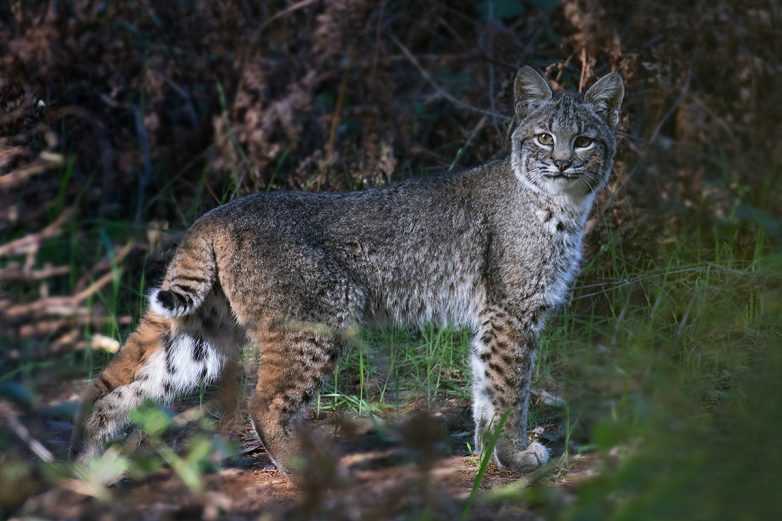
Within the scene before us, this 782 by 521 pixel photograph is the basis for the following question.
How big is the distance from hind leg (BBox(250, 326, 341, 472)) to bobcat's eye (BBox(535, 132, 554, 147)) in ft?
5.14

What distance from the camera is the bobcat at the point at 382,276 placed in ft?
16.3

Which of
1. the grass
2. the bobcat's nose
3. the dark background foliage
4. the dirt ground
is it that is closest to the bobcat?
the bobcat's nose

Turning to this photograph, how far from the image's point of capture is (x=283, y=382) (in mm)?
4938

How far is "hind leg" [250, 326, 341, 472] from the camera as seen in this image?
493 centimetres

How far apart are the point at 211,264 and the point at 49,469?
1.70 metres

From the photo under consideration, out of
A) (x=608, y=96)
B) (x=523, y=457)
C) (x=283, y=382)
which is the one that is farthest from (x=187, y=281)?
(x=608, y=96)

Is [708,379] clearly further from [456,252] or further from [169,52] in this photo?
[169,52]

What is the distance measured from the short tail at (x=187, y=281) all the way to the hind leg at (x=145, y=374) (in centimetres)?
19

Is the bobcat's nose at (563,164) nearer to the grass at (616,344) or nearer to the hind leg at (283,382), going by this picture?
the grass at (616,344)

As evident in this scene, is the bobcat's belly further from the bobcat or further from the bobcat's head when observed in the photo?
the bobcat's head

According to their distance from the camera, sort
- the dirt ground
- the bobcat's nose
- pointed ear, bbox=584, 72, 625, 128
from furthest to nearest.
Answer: pointed ear, bbox=584, 72, 625, 128, the bobcat's nose, the dirt ground

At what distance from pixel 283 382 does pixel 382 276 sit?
2.62 ft

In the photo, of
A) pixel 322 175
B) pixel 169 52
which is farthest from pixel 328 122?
pixel 169 52

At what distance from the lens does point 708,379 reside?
554 cm
